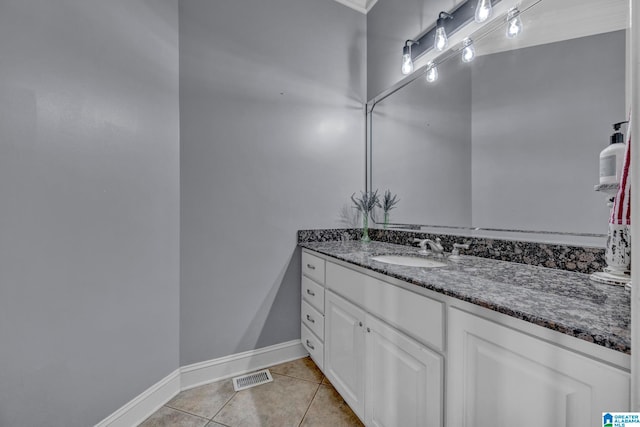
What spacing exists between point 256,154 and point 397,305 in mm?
1254

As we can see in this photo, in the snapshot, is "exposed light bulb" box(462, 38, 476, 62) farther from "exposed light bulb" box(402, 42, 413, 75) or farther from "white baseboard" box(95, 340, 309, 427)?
"white baseboard" box(95, 340, 309, 427)

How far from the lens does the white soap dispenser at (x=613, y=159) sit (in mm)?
795

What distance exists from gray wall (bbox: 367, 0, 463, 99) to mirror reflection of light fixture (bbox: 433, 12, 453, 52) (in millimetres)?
54

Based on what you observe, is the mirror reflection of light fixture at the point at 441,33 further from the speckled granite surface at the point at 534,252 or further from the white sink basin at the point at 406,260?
the white sink basin at the point at 406,260

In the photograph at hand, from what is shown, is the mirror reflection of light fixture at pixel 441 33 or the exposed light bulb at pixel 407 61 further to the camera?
the exposed light bulb at pixel 407 61

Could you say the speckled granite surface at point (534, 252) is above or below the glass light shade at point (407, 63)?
below

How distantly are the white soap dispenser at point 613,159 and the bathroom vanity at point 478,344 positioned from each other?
1.11 ft

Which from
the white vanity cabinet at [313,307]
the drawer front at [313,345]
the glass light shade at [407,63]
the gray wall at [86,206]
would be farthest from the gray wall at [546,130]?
the gray wall at [86,206]

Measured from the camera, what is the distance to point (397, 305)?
0.97 metres

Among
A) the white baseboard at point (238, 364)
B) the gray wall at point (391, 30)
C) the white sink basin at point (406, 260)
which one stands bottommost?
the white baseboard at point (238, 364)

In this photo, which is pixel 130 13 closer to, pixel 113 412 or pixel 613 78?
pixel 113 412

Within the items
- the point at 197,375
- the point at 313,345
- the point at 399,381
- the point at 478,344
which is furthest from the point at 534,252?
the point at 197,375

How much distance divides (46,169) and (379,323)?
138 centimetres

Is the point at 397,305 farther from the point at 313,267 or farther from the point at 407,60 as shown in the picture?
the point at 407,60
